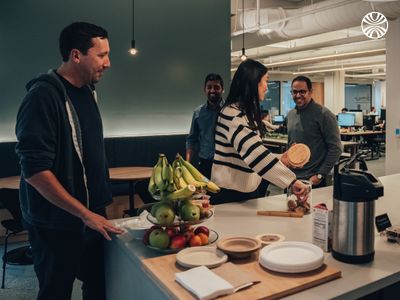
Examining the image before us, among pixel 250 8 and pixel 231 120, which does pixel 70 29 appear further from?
pixel 250 8


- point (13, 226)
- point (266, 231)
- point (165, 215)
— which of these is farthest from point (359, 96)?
point (165, 215)

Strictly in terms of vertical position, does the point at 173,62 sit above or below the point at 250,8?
below

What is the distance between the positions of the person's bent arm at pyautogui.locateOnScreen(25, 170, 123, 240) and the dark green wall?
3346 mm

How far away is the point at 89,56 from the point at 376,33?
12.2ft

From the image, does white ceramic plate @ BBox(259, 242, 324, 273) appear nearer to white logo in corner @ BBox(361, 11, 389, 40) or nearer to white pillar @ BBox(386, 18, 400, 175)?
white logo in corner @ BBox(361, 11, 389, 40)

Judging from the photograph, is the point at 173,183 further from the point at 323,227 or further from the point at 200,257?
the point at 323,227

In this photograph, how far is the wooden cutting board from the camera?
1.03m

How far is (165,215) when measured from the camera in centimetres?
132

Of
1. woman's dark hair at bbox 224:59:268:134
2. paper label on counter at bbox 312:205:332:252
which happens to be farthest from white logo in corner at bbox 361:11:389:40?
paper label on counter at bbox 312:205:332:252

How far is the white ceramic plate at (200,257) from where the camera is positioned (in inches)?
47.2

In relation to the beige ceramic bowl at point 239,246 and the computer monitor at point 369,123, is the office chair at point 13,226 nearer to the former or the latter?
the beige ceramic bowl at point 239,246

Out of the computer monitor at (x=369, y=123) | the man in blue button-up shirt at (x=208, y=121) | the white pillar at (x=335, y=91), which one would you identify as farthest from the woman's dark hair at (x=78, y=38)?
the white pillar at (x=335, y=91)

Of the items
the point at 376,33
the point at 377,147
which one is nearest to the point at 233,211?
the point at 376,33

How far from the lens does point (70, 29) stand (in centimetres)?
156
